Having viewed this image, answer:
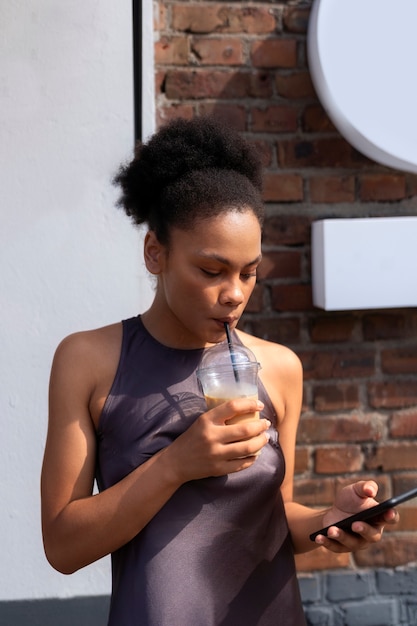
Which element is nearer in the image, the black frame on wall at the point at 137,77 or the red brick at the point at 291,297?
the black frame on wall at the point at 137,77

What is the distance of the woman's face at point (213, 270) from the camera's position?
1270 mm

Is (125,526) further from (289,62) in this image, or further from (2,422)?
(289,62)

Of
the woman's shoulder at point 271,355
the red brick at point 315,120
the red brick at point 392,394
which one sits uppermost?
the red brick at point 315,120

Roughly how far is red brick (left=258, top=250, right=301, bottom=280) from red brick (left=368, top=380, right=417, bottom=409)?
410mm

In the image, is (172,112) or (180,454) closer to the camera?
(180,454)

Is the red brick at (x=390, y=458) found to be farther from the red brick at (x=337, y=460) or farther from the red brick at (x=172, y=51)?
the red brick at (x=172, y=51)

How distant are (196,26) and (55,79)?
0.43 metres

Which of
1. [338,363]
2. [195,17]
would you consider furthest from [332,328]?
[195,17]

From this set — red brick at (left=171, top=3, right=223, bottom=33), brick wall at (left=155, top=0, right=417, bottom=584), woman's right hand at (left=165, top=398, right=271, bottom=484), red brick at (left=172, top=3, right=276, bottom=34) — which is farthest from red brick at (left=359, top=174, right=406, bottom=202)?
woman's right hand at (left=165, top=398, right=271, bottom=484)

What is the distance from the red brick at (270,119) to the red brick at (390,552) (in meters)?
1.24

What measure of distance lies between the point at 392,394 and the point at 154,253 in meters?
1.20

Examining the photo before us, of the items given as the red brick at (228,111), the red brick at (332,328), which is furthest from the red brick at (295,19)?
the red brick at (332,328)

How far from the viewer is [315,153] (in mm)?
2287

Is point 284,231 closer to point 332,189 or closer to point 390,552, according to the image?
point 332,189
